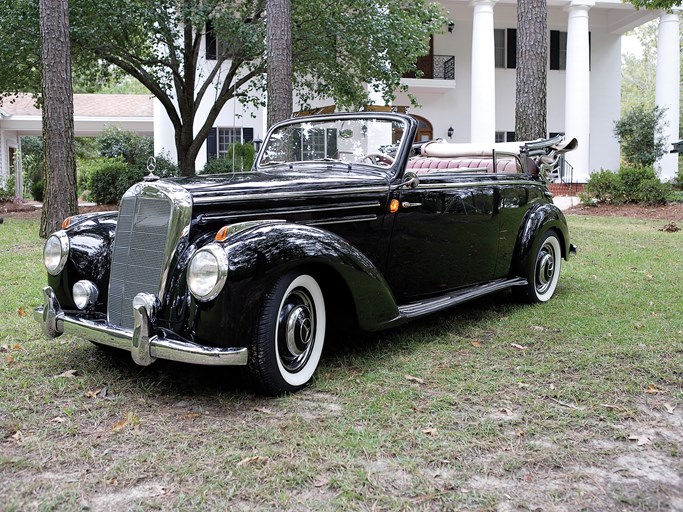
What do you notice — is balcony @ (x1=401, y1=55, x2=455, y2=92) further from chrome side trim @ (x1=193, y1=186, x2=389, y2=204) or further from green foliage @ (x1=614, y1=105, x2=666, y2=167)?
chrome side trim @ (x1=193, y1=186, x2=389, y2=204)

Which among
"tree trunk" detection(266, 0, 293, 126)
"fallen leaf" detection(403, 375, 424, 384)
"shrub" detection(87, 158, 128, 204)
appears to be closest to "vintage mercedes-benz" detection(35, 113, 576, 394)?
"fallen leaf" detection(403, 375, 424, 384)

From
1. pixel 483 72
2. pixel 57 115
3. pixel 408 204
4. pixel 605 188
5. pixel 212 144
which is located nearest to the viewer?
pixel 408 204

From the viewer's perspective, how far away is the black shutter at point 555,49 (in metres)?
24.4

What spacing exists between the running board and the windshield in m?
1.05

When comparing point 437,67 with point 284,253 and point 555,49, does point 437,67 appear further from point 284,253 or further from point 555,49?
point 284,253

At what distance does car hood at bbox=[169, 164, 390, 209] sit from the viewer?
3682 millimetres

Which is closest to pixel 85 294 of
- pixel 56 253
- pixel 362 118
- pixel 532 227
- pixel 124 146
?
pixel 56 253

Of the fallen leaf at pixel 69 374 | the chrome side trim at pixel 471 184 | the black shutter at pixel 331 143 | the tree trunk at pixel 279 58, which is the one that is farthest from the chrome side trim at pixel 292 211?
the tree trunk at pixel 279 58

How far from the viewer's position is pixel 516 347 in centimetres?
462

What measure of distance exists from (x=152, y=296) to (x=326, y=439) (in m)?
1.19

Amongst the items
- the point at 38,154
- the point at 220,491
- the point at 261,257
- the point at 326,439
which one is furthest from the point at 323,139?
the point at 38,154

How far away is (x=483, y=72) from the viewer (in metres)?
21.0

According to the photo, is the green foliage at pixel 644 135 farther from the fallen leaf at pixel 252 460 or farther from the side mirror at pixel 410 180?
the fallen leaf at pixel 252 460

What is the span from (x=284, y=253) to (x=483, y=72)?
749 inches
